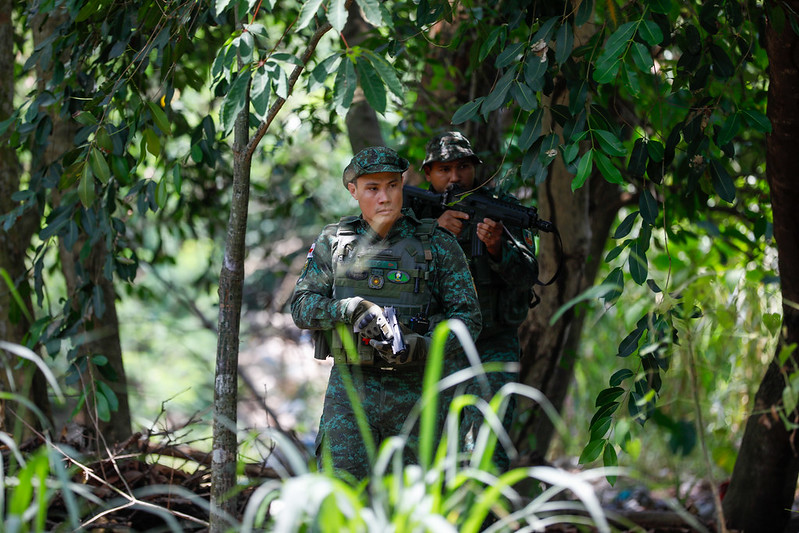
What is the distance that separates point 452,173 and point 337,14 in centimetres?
165

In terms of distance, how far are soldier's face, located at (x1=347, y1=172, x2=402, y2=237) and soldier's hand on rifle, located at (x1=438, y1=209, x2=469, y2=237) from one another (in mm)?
578

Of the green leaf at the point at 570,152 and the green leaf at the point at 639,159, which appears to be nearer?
the green leaf at the point at 570,152

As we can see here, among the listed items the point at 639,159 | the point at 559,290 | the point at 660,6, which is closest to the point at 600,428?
the point at 639,159

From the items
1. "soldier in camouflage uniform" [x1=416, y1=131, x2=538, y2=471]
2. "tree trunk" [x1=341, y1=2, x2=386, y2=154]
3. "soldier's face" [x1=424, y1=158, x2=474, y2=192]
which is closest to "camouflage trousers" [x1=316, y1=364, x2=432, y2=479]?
"soldier in camouflage uniform" [x1=416, y1=131, x2=538, y2=471]

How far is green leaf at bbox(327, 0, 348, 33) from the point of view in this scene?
6.88 feet

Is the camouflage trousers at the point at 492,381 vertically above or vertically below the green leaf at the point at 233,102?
below

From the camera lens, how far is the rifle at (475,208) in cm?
348

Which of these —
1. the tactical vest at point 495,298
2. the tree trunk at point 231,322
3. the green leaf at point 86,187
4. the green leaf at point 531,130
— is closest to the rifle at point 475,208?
the tactical vest at point 495,298

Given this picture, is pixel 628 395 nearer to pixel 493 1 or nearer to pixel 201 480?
pixel 201 480

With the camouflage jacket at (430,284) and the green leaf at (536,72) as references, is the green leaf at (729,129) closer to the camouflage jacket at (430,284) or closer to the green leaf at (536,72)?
the green leaf at (536,72)

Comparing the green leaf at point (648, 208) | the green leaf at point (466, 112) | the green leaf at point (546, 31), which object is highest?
the green leaf at point (546, 31)

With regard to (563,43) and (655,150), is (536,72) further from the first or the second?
(655,150)

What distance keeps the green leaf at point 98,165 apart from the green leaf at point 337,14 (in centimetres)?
123

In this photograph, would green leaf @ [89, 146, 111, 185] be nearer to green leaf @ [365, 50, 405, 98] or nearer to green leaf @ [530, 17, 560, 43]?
green leaf @ [365, 50, 405, 98]
